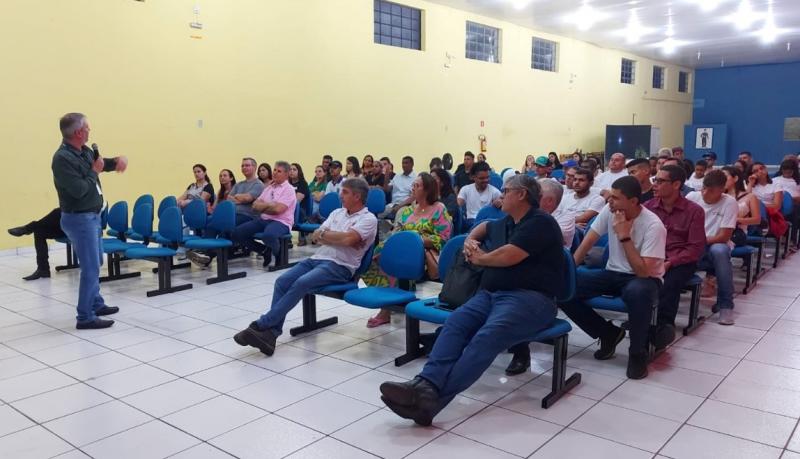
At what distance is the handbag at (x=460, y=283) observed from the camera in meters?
3.20

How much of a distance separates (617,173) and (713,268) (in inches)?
95.5

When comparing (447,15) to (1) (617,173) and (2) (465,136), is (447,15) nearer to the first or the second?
(2) (465,136)

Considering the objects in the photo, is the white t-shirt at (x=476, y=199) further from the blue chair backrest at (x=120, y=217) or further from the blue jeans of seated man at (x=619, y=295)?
the blue chair backrest at (x=120, y=217)

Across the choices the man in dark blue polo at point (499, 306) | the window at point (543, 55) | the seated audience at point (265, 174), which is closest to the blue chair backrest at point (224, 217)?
the seated audience at point (265, 174)

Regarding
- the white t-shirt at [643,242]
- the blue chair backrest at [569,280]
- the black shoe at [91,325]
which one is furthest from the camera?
the black shoe at [91,325]

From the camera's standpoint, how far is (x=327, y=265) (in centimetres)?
392

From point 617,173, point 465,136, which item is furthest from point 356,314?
point 465,136

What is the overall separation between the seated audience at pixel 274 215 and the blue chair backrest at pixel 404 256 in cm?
265

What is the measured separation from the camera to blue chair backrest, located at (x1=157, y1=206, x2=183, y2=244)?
563 cm

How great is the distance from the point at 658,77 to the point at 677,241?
17755 millimetres

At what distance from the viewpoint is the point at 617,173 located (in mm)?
6809

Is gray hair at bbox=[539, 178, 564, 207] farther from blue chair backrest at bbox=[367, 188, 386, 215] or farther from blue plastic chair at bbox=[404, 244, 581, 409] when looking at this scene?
blue chair backrest at bbox=[367, 188, 386, 215]

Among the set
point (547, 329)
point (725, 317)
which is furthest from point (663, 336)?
point (725, 317)

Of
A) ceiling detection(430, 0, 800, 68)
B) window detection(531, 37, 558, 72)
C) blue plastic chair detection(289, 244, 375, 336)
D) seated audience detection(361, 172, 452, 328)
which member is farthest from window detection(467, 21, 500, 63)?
blue plastic chair detection(289, 244, 375, 336)
